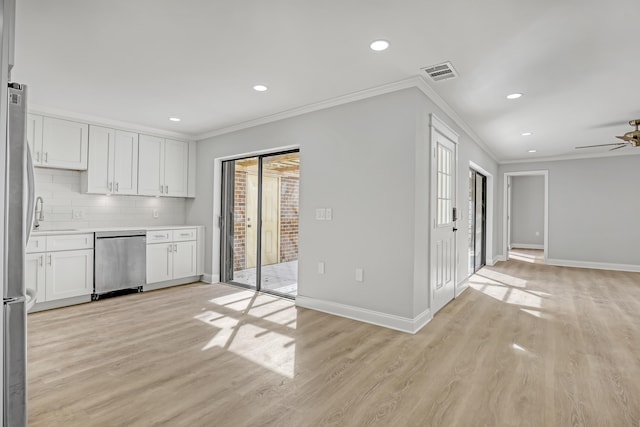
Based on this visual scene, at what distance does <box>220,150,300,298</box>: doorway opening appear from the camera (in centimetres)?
450

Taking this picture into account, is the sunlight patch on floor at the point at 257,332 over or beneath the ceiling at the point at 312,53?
beneath

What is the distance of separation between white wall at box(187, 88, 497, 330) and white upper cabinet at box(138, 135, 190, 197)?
2102 millimetres

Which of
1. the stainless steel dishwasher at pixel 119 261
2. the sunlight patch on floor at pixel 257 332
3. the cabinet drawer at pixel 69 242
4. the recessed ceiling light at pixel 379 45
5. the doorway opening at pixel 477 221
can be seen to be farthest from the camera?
the doorway opening at pixel 477 221

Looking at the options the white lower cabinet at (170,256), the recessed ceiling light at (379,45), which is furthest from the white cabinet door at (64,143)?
the recessed ceiling light at (379,45)

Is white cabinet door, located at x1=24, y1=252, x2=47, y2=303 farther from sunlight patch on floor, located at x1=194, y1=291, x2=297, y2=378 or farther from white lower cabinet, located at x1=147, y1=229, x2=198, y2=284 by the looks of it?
sunlight patch on floor, located at x1=194, y1=291, x2=297, y2=378

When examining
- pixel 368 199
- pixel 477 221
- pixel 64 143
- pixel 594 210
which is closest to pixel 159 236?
pixel 64 143

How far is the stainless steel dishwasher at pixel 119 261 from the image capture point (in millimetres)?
4207

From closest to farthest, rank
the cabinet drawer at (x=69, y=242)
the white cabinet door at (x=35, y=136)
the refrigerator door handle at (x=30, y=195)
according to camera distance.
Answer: the refrigerator door handle at (x=30, y=195)
the cabinet drawer at (x=69, y=242)
the white cabinet door at (x=35, y=136)

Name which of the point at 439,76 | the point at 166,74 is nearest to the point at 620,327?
the point at 439,76

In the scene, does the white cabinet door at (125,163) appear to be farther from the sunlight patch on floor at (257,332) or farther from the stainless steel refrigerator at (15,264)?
the stainless steel refrigerator at (15,264)

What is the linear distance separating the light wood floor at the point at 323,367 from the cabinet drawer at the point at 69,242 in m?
0.71

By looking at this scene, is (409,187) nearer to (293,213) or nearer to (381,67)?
(381,67)

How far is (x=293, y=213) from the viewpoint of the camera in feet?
14.3

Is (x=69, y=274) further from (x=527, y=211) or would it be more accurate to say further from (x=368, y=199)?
(x=527, y=211)
